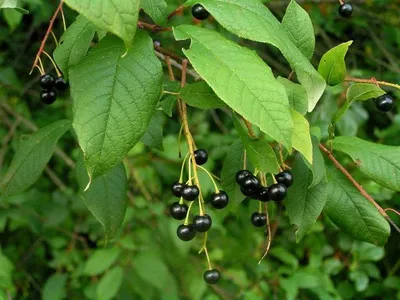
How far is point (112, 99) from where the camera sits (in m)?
0.82

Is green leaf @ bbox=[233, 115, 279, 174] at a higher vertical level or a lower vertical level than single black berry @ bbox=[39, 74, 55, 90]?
higher

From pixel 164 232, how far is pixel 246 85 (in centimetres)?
165

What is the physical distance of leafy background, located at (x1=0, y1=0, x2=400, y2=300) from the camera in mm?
2275

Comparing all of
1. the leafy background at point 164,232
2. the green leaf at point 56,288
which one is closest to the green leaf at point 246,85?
the leafy background at point 164,232

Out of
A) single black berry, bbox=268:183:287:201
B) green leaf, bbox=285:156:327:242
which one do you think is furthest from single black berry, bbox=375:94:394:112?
single black berry, bbox=268:183:287:201

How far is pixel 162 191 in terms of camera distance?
2695 millimetres

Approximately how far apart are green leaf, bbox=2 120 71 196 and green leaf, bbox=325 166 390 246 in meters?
0.62

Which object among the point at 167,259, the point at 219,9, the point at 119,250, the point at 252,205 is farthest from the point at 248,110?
the point at 167,259

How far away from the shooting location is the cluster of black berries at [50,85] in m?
1.27

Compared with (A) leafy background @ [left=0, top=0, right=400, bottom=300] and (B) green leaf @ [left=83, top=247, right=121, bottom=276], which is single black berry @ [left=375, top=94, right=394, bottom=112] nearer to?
(A) leafy background @ [left=0, top=0, right=400, bottom=300]

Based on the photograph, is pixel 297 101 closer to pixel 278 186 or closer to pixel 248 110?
pixel 278 186

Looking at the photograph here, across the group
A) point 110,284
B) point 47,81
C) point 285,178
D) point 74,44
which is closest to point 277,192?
point 285,178

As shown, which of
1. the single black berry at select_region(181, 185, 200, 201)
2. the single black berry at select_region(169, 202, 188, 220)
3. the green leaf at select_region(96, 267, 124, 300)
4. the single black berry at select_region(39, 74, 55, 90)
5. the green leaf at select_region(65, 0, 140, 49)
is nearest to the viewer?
the green leaf at select_region(65, 0, 140, 49)

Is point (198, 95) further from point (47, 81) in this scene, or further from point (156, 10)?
point (47, 81)
